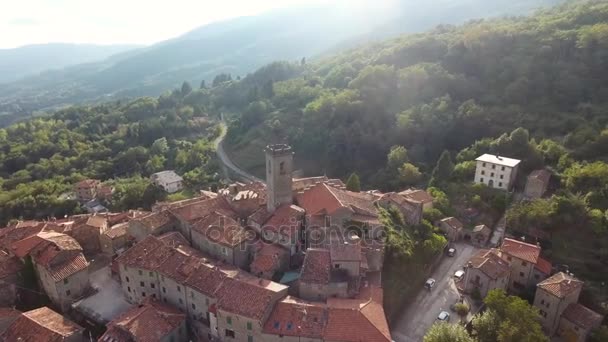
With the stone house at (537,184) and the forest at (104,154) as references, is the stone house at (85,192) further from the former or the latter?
the stone house at (537,184)

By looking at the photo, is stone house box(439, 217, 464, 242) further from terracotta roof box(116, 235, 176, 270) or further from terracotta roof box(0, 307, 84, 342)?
terracotta roof box(0, 307, 84, 342)

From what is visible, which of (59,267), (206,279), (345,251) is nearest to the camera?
(206,279)

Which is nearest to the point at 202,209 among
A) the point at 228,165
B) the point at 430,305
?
the point at 430,305

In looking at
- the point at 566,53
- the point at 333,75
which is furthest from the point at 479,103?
the point at 333,75

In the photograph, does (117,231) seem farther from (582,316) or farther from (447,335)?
(582,316)

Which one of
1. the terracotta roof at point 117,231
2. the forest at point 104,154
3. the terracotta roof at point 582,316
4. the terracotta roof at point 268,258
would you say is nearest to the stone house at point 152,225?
the terracotta roof at point 117,231
